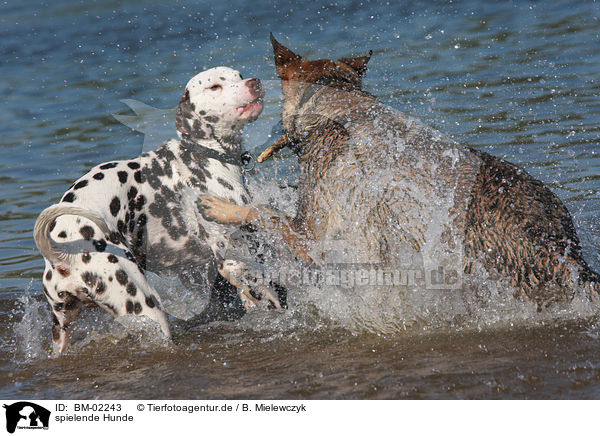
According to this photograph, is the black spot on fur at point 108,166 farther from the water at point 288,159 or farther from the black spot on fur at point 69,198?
the water at point 288,159

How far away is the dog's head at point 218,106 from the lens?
19.0 ft

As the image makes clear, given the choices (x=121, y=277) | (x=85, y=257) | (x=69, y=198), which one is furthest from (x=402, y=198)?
(x=69, y=198)

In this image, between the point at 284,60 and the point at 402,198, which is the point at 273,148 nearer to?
the point at 284,60

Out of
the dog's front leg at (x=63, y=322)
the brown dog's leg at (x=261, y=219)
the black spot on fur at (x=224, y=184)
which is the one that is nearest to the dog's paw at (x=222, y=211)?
the brown dog's leg at (x=261, y=219)

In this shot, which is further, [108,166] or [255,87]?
[255,87]

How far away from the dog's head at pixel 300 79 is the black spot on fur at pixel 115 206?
1337mm

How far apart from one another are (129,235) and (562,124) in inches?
269

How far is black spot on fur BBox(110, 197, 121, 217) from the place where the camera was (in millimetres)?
5387

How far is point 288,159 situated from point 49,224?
551 centimetres

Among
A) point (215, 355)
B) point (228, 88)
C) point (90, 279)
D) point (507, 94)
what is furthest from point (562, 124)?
point (90, 279)

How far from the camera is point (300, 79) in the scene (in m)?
6.12

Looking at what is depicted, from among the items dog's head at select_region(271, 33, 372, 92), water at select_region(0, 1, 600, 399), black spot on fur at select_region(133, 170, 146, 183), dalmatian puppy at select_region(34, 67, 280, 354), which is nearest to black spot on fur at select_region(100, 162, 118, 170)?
dalmatian puppy at select_region(34, 67, 280, 354)

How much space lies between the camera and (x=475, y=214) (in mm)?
5125

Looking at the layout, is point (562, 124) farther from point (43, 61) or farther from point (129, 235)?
point (43, 61)
